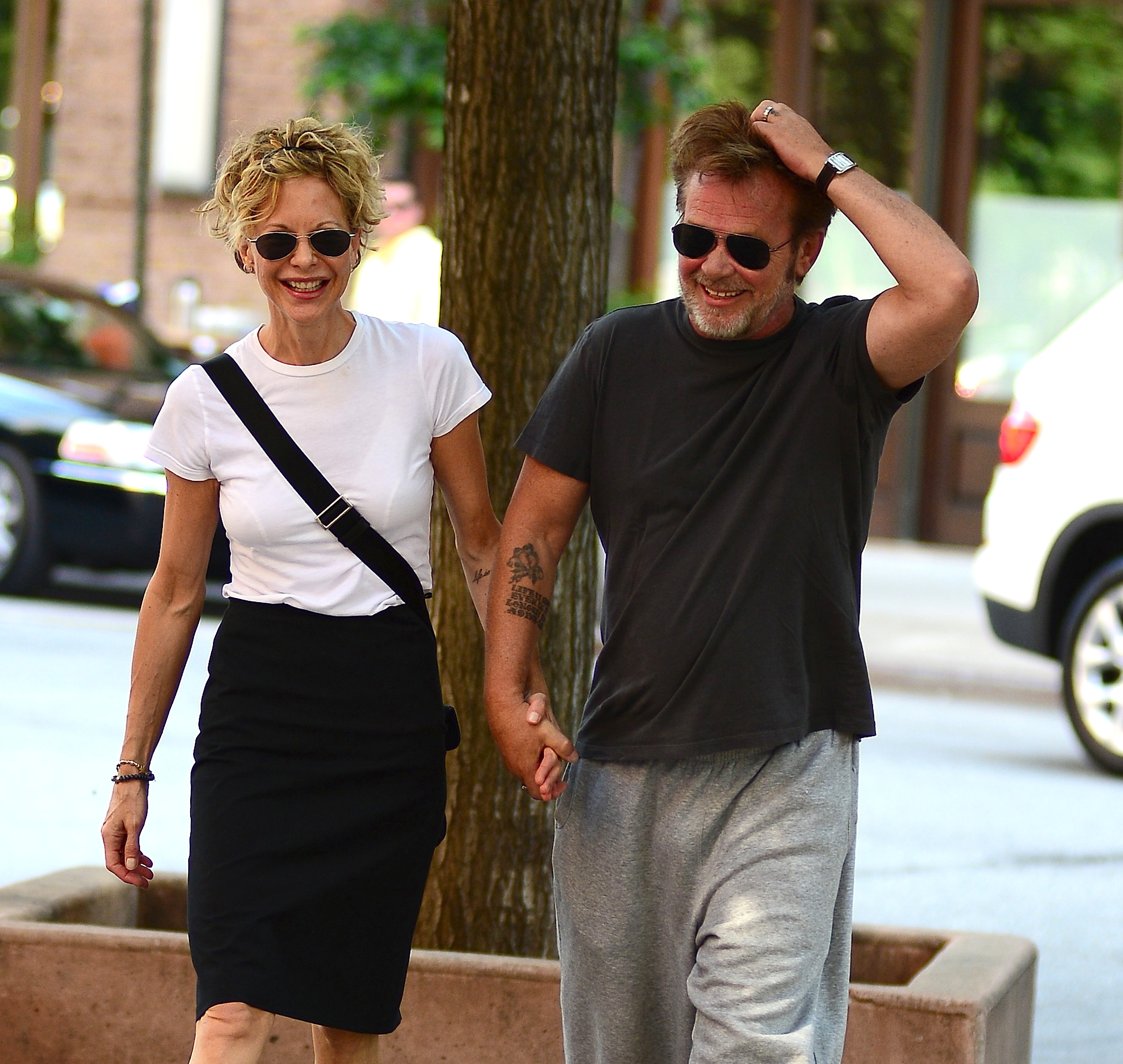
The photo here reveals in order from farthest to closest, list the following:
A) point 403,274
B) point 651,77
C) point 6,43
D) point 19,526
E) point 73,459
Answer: point 6,43, point 651,77, point 19,526, point 73,459, point 403,274

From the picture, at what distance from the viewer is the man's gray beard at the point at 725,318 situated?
120 inches

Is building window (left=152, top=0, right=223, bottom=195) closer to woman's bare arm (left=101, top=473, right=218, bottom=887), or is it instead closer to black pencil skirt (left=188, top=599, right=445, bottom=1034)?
woman's bare arm (left=101, top=473, right=218, bottom=887)

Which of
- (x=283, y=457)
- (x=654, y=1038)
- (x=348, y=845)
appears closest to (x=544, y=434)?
(x=283, y=457)

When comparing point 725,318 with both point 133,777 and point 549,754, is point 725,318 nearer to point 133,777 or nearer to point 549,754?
point 549,754

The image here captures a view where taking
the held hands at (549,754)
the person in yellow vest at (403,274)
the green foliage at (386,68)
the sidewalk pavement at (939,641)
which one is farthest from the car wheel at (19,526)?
the held hands at (549,754)

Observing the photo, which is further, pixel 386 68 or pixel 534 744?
pixel 386 68

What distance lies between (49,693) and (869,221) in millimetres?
6554

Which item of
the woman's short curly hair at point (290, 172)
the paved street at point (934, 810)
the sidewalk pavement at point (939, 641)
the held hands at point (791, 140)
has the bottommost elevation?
the sidewalk pavement at point (939, 641)

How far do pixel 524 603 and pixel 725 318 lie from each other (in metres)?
0.55

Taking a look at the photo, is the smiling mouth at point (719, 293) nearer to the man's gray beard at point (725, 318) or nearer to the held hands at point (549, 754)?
the man's gray beard at point (725, 318)

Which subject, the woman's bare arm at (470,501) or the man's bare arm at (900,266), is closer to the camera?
the man's bare arm at (900,266)

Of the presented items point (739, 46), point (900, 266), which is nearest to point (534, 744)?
point (900, 266)

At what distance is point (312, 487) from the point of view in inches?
126

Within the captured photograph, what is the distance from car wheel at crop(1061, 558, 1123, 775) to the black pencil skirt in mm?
5939
